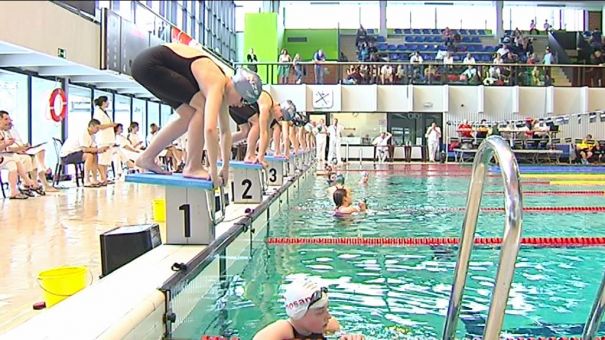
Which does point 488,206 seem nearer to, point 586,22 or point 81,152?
point 81,152

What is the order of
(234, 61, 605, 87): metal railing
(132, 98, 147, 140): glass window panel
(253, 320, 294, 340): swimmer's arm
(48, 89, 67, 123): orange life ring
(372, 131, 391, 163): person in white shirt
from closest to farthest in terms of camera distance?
(253, 320, 294, 340): swimmer's arm, (48, 89, 67, 123): orange life ring, (132, 98, 147, 140): glass window panel, (234, 61, 605, 87): metal railing, (372, 131, 391, 163): person in white shirt

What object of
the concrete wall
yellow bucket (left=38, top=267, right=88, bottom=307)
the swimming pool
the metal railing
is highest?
the metal railing

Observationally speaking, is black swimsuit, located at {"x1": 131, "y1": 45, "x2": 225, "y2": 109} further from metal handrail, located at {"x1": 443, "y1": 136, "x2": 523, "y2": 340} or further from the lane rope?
metal handrail, located at {"x1": 443, "y1": 136, "x2": 523, "y2": 340}

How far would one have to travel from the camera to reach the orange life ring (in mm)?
12445

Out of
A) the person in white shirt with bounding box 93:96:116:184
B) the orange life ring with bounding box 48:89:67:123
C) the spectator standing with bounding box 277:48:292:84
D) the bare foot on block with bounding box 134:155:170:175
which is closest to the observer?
the bare foot on block with bounding box 134:155:170:175

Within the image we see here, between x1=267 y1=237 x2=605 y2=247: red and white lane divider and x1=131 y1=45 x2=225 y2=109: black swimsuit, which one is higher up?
x1=131 y1=45 x2=225 y2=109: black swimsuit

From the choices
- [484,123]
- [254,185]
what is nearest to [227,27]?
[484,123]

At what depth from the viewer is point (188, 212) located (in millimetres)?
4000

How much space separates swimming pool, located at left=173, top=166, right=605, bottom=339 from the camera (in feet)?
11.4

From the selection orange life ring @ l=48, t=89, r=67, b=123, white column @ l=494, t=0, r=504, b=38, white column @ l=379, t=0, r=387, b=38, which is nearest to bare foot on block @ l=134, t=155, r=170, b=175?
orange life ring @ l=48, t=89, r=67, b=123

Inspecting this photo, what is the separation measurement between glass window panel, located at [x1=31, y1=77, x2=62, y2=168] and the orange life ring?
0.23 ft

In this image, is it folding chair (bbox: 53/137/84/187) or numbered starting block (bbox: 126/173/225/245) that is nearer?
numbered starting block (bbox: 126/173/225/245)

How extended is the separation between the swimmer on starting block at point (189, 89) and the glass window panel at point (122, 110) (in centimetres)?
1376

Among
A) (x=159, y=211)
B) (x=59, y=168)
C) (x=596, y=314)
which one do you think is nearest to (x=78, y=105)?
(x=59, y=168)
